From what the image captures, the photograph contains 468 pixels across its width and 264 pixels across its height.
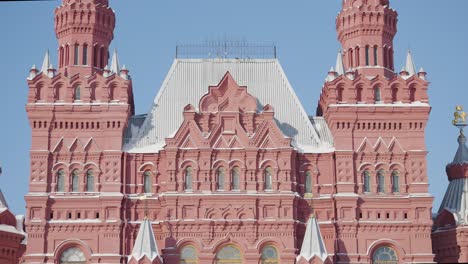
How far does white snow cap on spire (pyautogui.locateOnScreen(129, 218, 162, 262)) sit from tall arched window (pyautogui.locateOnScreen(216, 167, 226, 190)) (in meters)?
→ 4.36

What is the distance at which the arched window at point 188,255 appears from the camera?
114ft

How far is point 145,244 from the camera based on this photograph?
33.2 meters

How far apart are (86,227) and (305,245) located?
11.3 metres

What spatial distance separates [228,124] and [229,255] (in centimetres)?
701

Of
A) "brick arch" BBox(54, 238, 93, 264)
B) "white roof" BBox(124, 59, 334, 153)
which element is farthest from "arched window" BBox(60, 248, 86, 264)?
"white roof" BBox(124, 59, 334, 153)

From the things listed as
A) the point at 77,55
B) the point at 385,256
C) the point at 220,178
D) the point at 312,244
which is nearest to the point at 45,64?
the point at 77,55

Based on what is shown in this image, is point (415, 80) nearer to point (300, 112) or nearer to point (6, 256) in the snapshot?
point (300, 112)

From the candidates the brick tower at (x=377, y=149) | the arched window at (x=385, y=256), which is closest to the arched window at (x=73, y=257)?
the brick tower at (x=377, y=149)

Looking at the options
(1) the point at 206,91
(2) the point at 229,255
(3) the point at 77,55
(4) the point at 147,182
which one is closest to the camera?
(2) the point at 229,255

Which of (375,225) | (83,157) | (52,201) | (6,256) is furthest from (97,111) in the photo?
(375,225)

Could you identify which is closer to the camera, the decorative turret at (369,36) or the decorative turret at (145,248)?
the decorative turret at (145,248)

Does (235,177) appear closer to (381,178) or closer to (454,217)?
(381,178)

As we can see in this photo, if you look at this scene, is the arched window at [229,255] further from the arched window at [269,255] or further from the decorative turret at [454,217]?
the decorative turret at [454,217]

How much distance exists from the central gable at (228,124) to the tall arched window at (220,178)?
4.04ft
